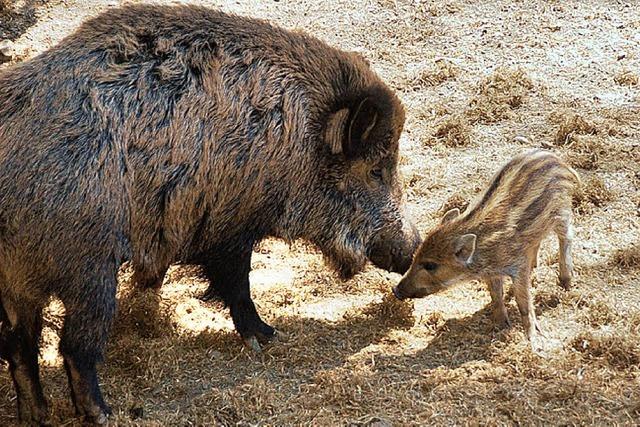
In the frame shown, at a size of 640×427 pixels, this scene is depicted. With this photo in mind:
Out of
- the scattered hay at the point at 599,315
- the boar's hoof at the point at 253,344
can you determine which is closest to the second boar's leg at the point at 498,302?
the scattered hay at the point at 599,315

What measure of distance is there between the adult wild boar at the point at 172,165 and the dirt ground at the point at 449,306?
1.29 ft

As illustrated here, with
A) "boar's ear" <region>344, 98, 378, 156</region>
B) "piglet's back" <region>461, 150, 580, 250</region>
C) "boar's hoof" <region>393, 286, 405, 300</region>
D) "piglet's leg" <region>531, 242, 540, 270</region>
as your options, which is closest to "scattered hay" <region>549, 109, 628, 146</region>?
"piglet's leg" <region>531, 242, 540, 270</region>

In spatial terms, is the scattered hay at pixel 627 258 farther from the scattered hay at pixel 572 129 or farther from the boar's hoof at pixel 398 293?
the boar's hoof at pixel 398 293

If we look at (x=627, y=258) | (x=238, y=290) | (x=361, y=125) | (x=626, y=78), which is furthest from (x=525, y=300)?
(x=626, y=78)

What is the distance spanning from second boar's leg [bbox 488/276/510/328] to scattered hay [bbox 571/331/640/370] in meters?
0.42

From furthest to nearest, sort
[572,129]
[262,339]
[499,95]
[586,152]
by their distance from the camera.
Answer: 1. [499,95]
2. [572,129]
3. [586,152]
4. [262,339]

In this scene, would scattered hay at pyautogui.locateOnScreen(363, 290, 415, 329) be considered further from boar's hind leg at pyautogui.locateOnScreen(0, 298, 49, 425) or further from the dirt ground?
boar's hind leg at pyautogui.locateOnScreen(0, 298, 49, 425)

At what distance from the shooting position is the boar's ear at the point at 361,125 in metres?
5.39

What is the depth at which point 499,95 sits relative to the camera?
8.09m

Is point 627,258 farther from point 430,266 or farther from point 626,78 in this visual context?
point 626,78

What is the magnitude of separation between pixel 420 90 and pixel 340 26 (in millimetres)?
1387

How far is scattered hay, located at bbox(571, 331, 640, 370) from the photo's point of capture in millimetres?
5402

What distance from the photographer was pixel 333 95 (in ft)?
17.8

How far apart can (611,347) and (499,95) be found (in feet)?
10.4
